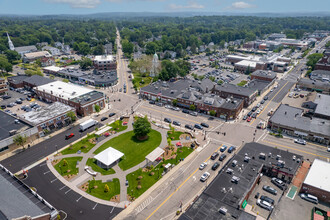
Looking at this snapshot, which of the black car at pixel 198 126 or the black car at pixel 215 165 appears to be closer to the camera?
the black car at pixel 215 165

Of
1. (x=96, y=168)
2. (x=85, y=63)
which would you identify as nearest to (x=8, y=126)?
(x=96, y=168)

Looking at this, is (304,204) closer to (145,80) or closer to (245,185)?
(245,185)

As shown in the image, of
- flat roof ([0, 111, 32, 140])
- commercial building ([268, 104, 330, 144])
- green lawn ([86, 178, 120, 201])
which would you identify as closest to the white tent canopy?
green lawn ([86, 178, 120, 201])

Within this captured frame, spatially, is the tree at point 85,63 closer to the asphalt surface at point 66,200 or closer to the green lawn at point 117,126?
the green lawn at point 117,126

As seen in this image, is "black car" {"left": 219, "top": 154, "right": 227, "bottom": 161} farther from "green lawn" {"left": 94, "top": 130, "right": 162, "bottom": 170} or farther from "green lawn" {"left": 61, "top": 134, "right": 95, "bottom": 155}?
"green lawn" {"left": 61, "top": 134, "right": 95, "bottom": 155}

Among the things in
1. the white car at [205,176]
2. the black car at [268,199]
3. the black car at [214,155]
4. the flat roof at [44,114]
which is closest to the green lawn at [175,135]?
the black car at [214,155]

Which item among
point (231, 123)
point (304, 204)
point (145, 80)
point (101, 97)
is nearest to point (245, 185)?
point (304, 204)
